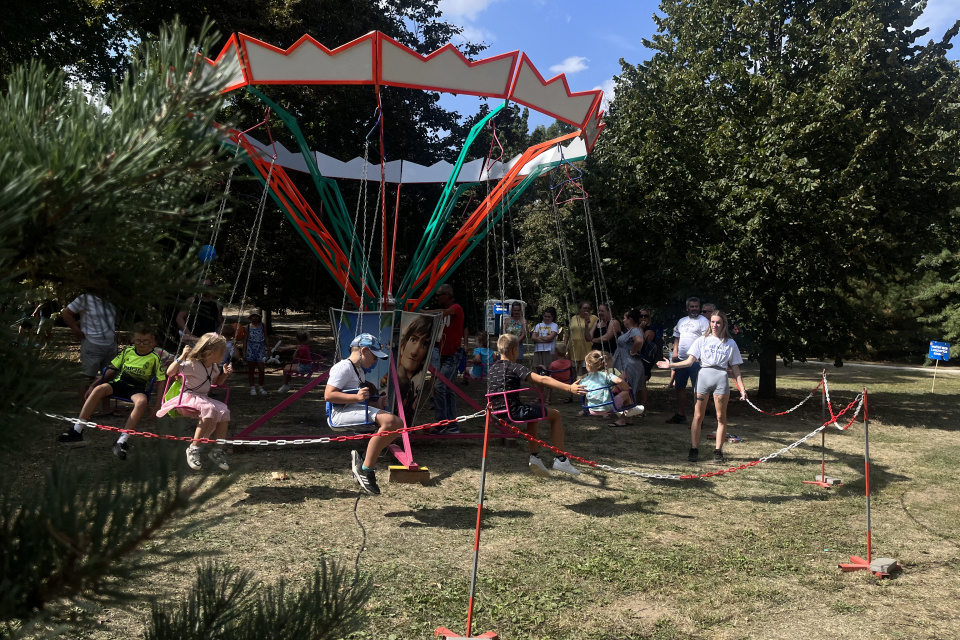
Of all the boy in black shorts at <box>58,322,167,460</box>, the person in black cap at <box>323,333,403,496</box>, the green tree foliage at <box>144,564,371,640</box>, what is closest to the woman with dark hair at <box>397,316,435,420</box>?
the person in black cap at <box>323,333,403,496</box>

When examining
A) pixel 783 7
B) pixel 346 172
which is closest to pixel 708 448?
pixel 346 172

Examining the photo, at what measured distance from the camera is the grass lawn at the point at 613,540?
395cm

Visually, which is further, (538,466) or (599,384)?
(599,384)

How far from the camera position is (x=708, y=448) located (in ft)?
28.8

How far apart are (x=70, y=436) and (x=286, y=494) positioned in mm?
2724

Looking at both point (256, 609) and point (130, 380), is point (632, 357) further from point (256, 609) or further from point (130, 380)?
point (256, 609)

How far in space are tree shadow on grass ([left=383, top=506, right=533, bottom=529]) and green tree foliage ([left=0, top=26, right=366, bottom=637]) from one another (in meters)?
4.54

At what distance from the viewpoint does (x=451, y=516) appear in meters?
5.70

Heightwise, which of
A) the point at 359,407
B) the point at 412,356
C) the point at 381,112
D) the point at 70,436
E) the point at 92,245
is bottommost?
the point at 70,436

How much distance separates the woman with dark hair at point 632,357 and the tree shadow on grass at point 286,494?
206 inches

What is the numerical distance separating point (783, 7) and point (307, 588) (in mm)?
14340

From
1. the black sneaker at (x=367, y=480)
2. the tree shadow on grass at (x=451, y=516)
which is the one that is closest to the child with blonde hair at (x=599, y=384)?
the tree shadow on grass at (x=451, y=516)

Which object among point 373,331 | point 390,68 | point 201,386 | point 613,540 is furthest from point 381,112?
point 613,540

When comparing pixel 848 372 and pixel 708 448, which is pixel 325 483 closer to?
pixel 708 448
